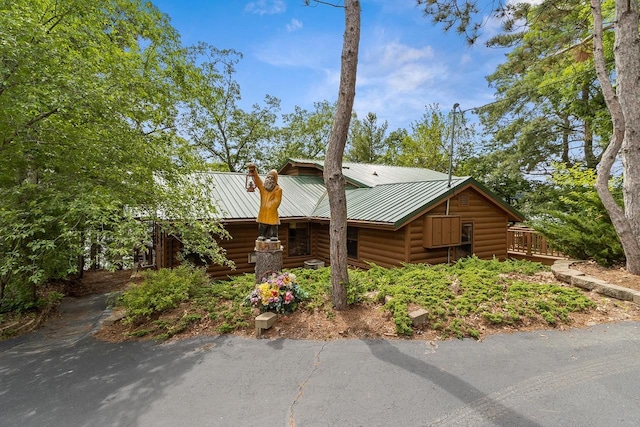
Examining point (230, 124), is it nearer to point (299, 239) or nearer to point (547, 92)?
point (299, 239)

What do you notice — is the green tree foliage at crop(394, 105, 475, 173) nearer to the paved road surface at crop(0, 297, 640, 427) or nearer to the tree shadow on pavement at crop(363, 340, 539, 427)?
the paved road surface at crop(0, 297, 640, 427)

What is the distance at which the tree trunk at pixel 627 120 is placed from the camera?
20.3 feet

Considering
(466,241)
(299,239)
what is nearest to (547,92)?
(466,241)

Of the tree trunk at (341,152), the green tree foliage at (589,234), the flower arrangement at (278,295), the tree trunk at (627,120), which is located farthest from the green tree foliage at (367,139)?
the flower arrangement at (278,295)

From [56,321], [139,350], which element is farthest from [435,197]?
[56,321]

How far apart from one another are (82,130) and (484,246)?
12.1 m

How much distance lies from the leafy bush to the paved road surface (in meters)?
0.71

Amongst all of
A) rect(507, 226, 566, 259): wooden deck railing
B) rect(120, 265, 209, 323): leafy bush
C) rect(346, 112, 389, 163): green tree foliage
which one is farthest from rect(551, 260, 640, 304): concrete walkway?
rect(346, 112, 389, 163): green tree foliage

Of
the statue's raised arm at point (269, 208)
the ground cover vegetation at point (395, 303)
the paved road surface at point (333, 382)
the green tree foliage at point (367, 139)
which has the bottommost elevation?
the paved road surface at point (333, 382)

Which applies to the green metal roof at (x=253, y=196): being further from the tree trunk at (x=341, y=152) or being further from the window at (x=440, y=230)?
the tree trunk at (x=341, y=152)

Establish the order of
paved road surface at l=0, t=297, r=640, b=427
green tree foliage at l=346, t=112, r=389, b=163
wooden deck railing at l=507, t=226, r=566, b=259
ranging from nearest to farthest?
paved road surface at l=0, t=297, r=640, b=427, wooden deck railing at l=507, t=226, r=566, b=259, green tree foliage at l=346, t=112, r=389, b=163

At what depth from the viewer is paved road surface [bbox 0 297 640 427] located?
2.74 meters

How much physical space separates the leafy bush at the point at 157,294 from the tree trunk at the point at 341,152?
2.99m

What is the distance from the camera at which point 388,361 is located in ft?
12.0
